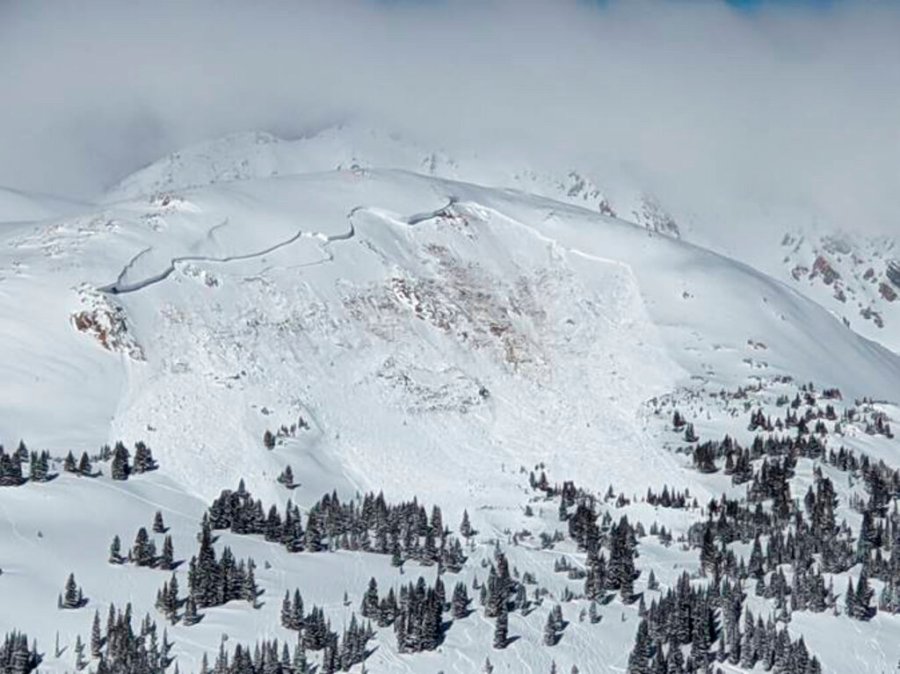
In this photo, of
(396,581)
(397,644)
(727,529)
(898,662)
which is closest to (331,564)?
(396,581)

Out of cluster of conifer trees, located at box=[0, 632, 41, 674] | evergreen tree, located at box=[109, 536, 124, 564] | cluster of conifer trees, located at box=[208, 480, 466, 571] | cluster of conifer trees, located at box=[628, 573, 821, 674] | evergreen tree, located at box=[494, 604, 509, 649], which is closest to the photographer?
cluster of conifer trees, located at box=[0, 632, 41, 674]

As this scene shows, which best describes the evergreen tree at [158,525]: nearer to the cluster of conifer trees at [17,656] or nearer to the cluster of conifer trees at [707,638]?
the cluster of conifer trees at [17,656]

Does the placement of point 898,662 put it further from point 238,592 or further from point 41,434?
point 41,434

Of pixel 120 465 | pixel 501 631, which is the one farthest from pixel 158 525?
pixel 501 631

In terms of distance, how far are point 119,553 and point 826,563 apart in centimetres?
8123

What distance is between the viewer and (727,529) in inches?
7830

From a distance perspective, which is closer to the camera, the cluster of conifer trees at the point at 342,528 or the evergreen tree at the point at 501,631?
the evergreen tree at the point at 501,631

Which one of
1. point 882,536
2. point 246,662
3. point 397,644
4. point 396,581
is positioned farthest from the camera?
point 882,536

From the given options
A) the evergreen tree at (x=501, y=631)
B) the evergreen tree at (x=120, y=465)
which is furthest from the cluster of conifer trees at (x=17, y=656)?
the evergreen tree at (x=501, y=631)

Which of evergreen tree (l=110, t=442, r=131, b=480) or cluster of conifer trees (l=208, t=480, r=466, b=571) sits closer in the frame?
cluster of conifer trees (l=208, t=480, r=466, b=571)

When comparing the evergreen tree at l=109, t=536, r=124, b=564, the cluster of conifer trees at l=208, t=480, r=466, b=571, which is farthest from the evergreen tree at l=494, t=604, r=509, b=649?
the evergreen tree at l=109, t=536, r=124, b=564

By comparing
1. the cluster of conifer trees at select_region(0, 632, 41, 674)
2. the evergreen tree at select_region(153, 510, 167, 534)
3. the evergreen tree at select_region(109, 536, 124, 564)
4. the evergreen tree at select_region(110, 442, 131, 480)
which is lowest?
the cluster of conifer trees at select_region(0, 632, 41, 674)

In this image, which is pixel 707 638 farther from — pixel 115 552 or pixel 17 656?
pixel 17 656

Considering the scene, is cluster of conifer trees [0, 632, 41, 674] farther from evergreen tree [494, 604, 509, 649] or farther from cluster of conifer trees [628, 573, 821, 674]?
cluster of conifer trees [628, 573, 821, 674]
